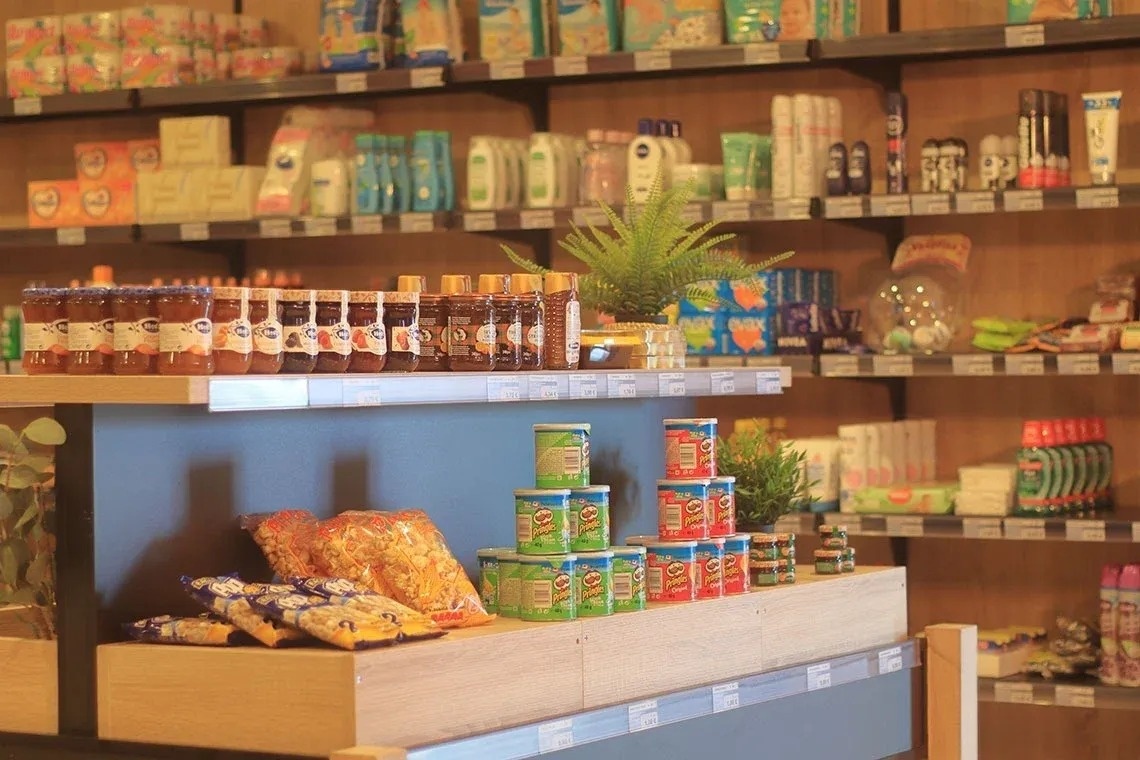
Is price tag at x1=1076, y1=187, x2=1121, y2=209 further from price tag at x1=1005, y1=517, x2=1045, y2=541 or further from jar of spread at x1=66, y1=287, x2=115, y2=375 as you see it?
jar of spread at x1=66, y1=287, x2=115, y2=375

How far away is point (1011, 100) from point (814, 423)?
114 centimetres

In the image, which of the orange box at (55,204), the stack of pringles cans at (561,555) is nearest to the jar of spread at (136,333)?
the stack of pringles cans at (561,555)

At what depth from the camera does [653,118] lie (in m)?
5.56

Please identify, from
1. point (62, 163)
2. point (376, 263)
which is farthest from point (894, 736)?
point (62, 163)

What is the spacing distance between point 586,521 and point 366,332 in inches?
15.5

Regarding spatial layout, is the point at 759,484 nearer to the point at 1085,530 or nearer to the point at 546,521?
the point at 546,521

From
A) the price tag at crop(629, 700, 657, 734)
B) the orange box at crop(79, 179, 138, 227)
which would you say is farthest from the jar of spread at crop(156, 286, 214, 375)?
the orange box at crop(79, 179, 138, 227)

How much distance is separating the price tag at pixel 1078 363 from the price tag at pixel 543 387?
2426 millimetres

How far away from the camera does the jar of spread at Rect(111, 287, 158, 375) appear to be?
2125 mm

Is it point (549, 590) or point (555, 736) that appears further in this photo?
point (549, 590)

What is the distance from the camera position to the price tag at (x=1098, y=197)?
4559mm

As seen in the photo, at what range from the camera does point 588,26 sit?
5.23 metres

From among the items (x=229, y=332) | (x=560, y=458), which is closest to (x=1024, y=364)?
(x=560, y=458)

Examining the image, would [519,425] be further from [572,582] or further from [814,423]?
[814,423]
